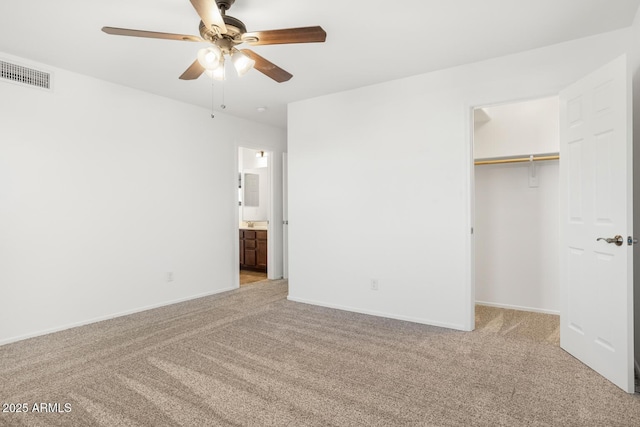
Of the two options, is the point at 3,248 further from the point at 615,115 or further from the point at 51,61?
the point at 615,115

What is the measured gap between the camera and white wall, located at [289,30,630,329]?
10.5ft

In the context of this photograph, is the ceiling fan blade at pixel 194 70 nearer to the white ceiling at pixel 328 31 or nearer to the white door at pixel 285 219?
the white ceiling at pixel 328 31

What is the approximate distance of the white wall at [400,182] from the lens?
3195mm

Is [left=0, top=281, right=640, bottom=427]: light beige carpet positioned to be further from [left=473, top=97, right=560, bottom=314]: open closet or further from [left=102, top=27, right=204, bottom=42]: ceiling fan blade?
[left=102, top=27, right=204, bottom=42]: ceiling fan blade

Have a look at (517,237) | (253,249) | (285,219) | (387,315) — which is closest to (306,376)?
(387,315)

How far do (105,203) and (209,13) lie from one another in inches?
104

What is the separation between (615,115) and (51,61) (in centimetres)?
448

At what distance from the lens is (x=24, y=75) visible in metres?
3.15

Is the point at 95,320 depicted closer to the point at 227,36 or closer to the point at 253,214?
the point at 227,36

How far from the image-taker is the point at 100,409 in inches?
79.4

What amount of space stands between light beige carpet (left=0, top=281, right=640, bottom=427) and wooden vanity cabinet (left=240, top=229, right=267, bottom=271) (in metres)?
2.75

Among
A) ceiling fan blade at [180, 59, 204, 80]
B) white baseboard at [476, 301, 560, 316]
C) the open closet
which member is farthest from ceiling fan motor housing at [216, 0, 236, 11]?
white baseboard at [476, 301, 560, 316]

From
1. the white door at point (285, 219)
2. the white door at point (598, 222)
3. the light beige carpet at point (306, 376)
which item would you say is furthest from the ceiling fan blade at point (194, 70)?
the white door at point (285, 219)

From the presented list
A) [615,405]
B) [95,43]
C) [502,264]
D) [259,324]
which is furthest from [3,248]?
[502,264]
